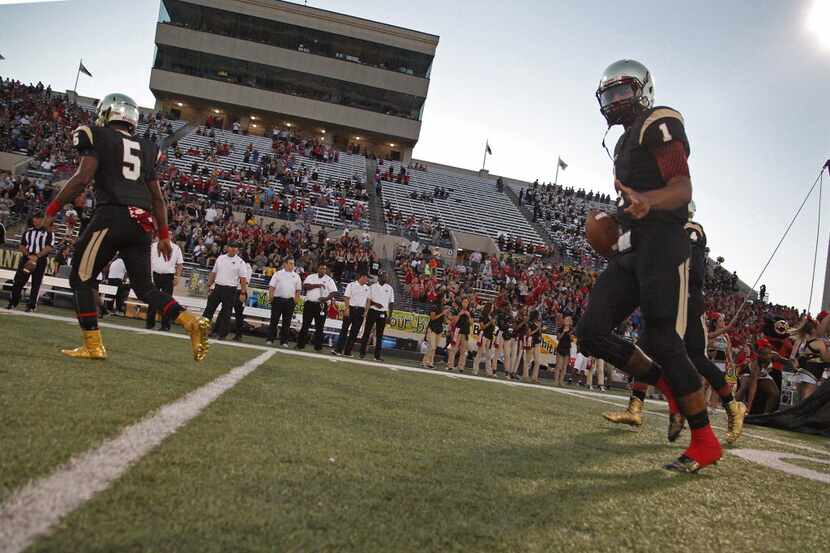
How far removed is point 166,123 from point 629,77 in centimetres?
3947

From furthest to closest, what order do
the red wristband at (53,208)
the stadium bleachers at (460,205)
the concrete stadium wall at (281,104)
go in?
the concrete stadium wall at (281,104), the stadium bleachers at (460,205), the red wristband at (53,208)

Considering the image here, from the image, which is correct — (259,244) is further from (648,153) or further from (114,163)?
(648,153)

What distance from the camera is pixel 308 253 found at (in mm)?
22656

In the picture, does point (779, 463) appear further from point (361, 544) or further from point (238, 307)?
point (238, 307)

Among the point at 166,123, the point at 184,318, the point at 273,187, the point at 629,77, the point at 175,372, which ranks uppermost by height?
the point at 166,123

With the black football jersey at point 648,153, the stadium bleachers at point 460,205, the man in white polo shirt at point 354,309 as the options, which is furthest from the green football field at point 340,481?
the stadium bleachers at point 460,205

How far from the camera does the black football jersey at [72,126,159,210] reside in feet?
15.3

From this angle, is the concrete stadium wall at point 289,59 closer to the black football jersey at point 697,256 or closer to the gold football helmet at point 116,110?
the gold football helmet at point 116,110

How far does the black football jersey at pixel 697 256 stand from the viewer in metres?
4.77

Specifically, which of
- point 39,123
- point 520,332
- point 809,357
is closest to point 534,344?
point 520,332

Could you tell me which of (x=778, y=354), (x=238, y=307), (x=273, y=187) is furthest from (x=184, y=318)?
(x=273, y=187)

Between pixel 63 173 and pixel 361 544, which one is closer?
pixel 361 544

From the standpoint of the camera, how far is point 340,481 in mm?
2117

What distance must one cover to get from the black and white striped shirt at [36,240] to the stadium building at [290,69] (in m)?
37.7
